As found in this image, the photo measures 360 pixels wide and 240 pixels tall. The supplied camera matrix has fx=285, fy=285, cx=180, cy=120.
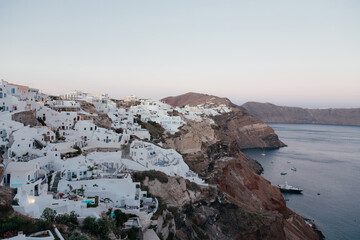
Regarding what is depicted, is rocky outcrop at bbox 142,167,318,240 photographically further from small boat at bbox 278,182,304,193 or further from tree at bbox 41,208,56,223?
small boat at bbox 278,182,304,193

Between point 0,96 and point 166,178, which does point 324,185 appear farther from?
point 0,96

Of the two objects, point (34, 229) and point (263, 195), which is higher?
point (34, 229)

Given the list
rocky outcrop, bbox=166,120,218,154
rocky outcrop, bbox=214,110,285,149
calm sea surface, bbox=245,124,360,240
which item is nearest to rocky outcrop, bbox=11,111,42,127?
rocky outcrop, bbox=166,120,218,154

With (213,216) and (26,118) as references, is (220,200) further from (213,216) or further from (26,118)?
(26,118)

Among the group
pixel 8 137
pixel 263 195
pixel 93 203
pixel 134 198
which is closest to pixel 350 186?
pixel 263 195

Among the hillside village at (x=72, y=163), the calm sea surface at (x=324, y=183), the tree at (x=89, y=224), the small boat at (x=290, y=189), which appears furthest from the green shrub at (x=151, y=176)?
the small boat at (x=290, y=189)

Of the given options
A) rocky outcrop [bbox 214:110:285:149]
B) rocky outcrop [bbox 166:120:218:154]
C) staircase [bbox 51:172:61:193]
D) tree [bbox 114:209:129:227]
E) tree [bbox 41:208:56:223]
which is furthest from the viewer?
rocky outcrop [bbox 214:110:285:149]
